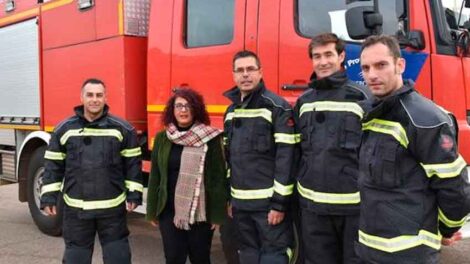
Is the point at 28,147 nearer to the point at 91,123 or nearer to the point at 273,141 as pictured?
the point at 91,123

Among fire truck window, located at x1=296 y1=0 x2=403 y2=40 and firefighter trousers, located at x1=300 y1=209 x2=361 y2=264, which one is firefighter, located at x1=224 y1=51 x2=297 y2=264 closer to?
firefighter trousers, located at x1=300 y1=209 x2=361 y2=264

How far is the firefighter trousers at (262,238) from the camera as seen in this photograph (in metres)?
3.12

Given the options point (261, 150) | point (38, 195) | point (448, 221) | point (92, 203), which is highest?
point (261, 150)

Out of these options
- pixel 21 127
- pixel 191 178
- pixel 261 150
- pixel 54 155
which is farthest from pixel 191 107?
pixel 21 127

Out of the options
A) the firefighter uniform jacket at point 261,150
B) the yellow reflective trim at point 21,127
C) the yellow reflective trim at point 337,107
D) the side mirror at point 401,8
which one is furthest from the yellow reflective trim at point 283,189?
the yellow reflective trim at point 21,127

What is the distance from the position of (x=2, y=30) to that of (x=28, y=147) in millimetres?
1583

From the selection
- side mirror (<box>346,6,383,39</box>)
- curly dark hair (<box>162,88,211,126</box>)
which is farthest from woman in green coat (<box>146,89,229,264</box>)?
side mirror (<box>346,6,383,39</box>)

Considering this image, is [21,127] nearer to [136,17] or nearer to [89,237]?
[136,17]

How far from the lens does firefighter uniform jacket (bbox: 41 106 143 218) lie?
11.5ft

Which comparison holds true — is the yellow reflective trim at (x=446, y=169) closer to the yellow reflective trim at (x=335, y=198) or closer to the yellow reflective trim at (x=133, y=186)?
the yellow reflective trim at (x=335, y=198)

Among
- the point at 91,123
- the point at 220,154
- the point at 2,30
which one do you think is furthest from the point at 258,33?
the point at 2,30

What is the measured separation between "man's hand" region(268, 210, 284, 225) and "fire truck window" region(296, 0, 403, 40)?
4.21 feet

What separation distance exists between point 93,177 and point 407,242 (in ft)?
7.02

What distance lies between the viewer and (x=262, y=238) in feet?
10.5
